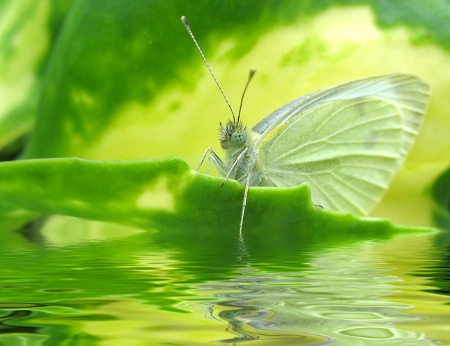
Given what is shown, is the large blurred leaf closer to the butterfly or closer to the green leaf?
the butterfly

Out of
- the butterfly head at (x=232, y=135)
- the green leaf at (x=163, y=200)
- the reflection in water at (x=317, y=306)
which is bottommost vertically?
the reflection in water at (x=317, y=306)

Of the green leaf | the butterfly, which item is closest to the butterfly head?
the butterfly

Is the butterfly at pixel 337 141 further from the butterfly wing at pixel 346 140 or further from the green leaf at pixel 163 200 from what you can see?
the green leaf at pixel 163 200

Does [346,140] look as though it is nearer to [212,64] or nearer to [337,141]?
[337,141]


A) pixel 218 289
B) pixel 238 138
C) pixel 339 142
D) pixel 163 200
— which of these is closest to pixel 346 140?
pixel 339 142

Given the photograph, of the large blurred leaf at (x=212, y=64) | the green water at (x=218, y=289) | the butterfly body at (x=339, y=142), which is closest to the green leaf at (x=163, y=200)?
the green water at (x=218, y=289)

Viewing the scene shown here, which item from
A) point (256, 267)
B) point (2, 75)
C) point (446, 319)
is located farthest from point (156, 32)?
point (446, 319)

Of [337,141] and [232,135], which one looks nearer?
[232,135]

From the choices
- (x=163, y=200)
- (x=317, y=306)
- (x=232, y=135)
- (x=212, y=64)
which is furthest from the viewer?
(x=232, y=135)
